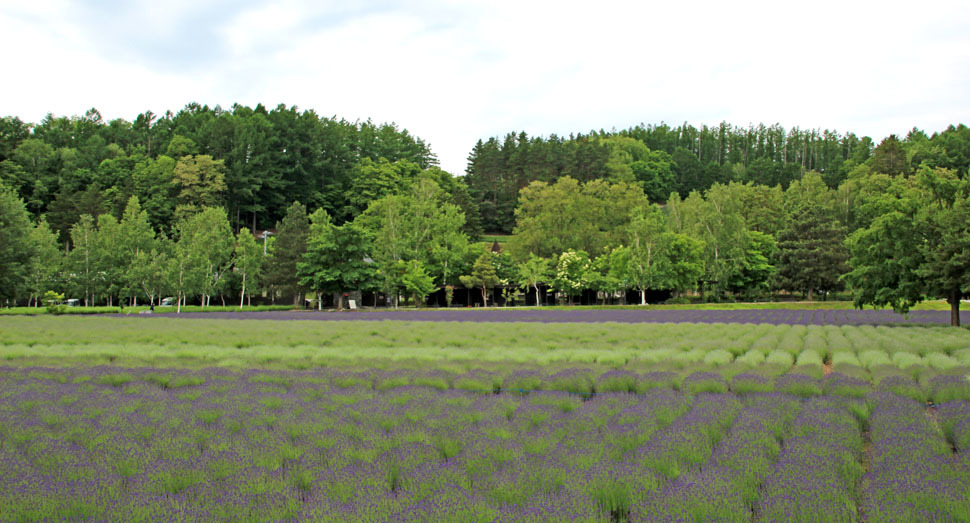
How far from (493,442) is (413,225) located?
6774 cm

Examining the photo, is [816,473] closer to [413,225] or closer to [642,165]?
[413,225]

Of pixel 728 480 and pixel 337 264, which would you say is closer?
pixel 728 480

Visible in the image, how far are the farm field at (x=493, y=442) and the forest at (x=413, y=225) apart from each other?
17981mm

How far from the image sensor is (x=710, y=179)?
136500 millimetres

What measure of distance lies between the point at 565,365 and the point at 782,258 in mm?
59402

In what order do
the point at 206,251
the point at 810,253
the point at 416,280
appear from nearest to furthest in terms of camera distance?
1. the point at 810,253
2. the point at 416,280
3. the point at 206,251

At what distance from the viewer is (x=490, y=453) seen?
6.33 meters

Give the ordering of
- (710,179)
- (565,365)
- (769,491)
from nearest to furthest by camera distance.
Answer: (769,491) < (565,365) < (710,179)

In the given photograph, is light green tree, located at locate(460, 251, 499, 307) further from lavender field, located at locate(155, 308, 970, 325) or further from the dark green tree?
lavender field, located at locate(155, 308, 970, 325)

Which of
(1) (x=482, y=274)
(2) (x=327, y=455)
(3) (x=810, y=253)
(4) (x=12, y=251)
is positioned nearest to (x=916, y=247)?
(2) (x=327, y=455)

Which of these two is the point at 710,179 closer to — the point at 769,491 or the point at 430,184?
the point at 430,184

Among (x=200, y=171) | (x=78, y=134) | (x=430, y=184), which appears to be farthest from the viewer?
(x=78, y=134)

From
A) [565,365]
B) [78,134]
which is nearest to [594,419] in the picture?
[565,365]

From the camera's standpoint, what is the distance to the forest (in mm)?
44812
